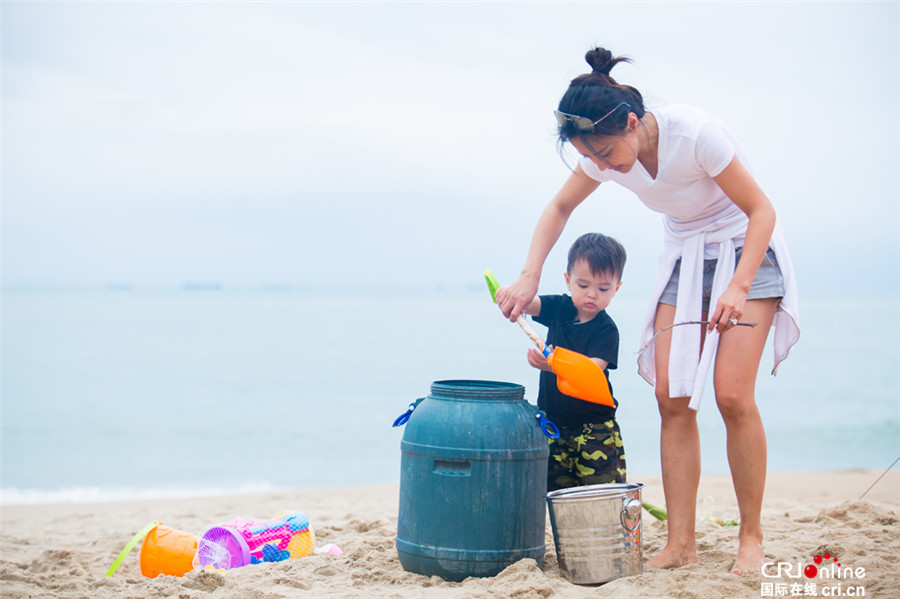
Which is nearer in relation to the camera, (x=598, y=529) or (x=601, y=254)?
(x=598, y=529)

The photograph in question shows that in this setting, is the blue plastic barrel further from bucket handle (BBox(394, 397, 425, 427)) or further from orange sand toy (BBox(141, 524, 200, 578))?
orange sand toy (BBox(141, 524, 200, 578))

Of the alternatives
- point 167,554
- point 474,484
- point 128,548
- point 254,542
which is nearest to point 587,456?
point 474,484

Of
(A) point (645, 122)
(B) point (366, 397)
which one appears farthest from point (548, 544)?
(B) point (366, 397)

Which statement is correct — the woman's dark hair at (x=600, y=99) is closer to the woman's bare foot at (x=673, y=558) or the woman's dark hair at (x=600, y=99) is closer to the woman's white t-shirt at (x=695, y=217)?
the woman's white t-shirt at (x=695, y=217)

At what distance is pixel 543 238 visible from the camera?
10.2 feet

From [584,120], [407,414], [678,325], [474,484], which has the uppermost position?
[584,120]

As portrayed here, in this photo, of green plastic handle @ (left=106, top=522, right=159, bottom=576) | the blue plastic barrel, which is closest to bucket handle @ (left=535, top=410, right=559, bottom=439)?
the blue plastic barrel

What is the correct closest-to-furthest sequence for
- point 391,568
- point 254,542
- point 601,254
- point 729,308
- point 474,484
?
point 729,308
point 474,484
point 391,568
point 601,254
point 254,542

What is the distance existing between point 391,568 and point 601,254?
144 centimetres

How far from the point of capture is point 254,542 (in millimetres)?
3223

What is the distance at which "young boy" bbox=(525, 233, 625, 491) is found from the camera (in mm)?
3051

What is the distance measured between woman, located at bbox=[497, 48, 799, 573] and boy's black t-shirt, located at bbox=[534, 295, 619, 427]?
0.19 meters

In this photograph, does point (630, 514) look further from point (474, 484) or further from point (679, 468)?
point (474, 484)

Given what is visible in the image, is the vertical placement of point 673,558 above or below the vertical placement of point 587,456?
below
